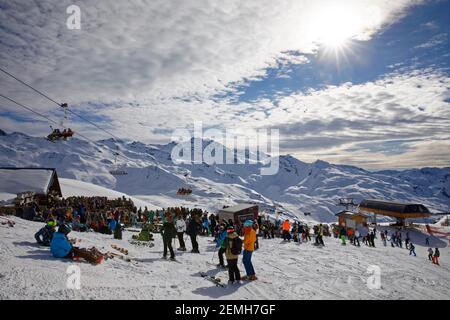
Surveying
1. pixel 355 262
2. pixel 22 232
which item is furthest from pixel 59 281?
pixel 355 262

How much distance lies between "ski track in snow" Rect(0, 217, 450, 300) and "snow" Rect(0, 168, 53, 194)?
602 inches

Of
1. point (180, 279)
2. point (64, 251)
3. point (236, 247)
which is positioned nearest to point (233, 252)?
point (236, 247)

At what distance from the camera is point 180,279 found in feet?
28.8

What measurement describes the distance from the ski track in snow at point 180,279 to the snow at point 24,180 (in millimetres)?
15284

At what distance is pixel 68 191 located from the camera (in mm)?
42250

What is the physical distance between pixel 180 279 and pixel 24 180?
25.4 m

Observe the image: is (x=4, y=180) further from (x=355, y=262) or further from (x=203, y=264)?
(x=355, y=262)

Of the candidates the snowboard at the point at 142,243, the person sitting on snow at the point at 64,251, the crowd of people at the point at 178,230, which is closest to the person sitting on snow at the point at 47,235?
the crowd of people at the point at 178,230

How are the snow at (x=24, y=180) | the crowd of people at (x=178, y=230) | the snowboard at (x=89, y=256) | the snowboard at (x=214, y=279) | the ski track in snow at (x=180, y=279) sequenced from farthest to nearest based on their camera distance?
the snow at (x=24, y=180) → the crowd of people at (x=178, y=230) → the snowboard at (x=89, y=256) → the snowboard at (x=214, y=279) → the ski track in snow at (x=180, y=279)

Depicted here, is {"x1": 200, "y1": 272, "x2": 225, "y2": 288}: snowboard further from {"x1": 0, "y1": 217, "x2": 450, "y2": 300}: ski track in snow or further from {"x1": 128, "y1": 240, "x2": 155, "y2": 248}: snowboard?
{"x1": 128, "y1": 240, "x2": 155, "y2": 248}: snowboard

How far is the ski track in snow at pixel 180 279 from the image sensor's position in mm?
6766

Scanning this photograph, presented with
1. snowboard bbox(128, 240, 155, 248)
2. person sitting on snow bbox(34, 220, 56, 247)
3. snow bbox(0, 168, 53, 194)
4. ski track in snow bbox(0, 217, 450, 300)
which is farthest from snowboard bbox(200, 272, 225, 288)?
snow bbox(0, 168, 53, 194)

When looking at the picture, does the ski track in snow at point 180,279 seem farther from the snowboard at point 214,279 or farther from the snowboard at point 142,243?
the snowboard at point 142,243
